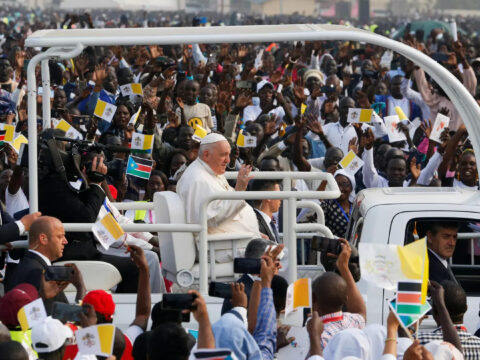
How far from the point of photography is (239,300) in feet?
18.4

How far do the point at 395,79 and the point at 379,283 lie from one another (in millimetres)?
11563

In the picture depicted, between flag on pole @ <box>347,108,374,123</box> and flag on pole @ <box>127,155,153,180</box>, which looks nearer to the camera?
flag on pole @ <box>127,155,153,180</box>

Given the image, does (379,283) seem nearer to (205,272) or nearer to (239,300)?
(239,300)

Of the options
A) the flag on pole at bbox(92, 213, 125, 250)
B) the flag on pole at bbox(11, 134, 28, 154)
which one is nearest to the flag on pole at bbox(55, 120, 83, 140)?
the flag on pole at bbox(11, 134, 28, 154)

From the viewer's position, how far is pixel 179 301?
17.5 ft

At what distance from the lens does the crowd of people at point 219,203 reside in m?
5.47

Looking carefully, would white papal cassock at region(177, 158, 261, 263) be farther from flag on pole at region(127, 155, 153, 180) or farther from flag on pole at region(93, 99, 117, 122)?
flag on pole at region(93, 99, 117, 122)

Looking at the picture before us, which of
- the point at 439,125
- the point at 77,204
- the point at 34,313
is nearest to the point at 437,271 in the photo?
the point at 77,204

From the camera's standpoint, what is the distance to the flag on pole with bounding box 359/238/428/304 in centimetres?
523

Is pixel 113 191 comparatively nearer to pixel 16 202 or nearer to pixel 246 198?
pixel 16 202

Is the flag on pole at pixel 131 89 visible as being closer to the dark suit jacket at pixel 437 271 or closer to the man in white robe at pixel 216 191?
the man in white robe at pixel 216 191

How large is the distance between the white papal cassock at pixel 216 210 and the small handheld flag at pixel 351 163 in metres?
2.06

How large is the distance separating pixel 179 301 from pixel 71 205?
2351 mm

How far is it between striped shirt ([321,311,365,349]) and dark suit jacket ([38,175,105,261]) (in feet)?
6.64
